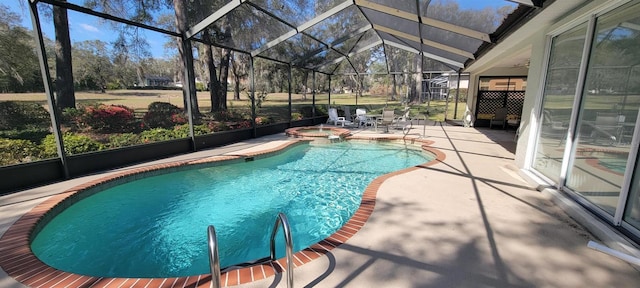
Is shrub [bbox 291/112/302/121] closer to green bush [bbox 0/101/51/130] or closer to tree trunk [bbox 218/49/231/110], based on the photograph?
tree trunk [bbox 218/49/231/110]

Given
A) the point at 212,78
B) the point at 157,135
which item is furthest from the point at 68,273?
the point at 212,78

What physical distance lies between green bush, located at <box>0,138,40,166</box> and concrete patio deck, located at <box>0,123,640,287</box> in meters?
1.05

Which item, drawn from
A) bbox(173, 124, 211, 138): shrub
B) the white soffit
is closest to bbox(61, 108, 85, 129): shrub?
bbox(173, 124, 211, 138): shrub

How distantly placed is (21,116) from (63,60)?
3772 millimetres

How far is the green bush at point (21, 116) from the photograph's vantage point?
9023 millimetres

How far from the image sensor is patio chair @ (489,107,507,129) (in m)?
11.3

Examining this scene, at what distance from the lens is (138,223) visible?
150 inches

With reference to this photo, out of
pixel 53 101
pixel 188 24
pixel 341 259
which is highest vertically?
pixel 188 24

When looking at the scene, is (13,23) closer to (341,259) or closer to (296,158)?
(296,158)

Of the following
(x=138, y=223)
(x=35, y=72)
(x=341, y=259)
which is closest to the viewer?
(x=341, y=259)

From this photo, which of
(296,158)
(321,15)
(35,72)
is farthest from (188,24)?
(35,72)

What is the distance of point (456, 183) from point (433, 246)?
2.15m

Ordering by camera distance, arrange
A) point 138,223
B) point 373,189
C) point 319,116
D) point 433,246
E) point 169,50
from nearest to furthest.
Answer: point 433,246
point 138,223
point 373,189
point 319,116
point 169,50

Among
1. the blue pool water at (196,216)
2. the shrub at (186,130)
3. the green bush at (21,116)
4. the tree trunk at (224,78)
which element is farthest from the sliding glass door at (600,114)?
the green bush at (21,116)
